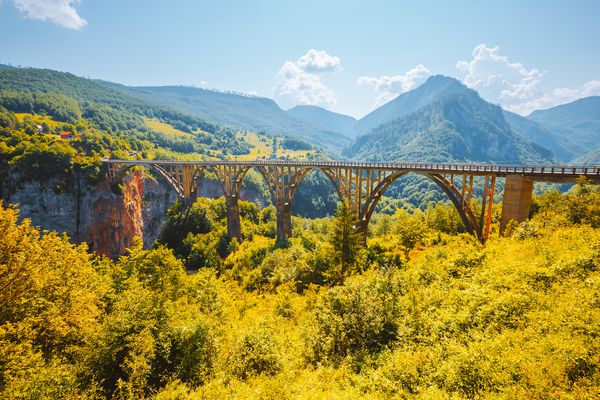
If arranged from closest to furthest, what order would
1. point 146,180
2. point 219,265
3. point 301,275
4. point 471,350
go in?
point 471,350 < point 301,275 < point 219,265 < point 146,180

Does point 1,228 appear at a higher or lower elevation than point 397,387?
higher

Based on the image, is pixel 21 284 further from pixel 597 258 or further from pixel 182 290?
pixel 597 258

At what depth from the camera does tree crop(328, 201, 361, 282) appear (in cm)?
2264

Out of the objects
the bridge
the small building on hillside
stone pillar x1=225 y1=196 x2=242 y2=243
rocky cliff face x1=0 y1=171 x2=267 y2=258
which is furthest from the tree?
the small building on hillside

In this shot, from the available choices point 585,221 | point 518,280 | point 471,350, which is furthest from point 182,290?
point 585,221

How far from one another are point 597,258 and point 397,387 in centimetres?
1001

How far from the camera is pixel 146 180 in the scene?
280 feet

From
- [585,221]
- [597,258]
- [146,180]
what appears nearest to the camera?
[597,258]

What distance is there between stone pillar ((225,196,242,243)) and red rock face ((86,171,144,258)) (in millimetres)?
30856

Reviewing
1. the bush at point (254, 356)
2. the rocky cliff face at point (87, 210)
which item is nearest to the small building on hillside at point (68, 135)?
the rocky cliff face at point (87, 210)

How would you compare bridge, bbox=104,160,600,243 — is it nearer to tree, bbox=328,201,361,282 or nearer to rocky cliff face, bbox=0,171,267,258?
rocky cliff face, bbox=0,171,267,258

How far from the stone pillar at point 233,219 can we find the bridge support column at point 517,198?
42672 mm

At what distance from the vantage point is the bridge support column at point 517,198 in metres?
21.1

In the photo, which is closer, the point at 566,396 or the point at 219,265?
the point at 566,396
